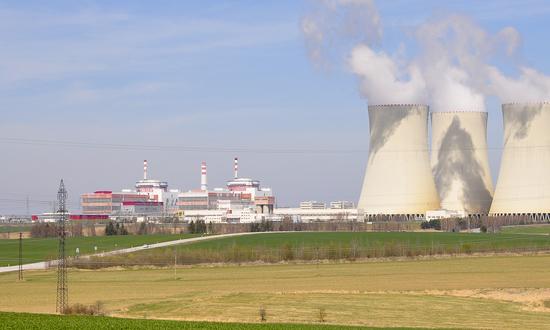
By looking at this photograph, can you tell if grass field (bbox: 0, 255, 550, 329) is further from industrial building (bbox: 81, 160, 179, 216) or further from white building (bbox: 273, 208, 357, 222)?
industrial building (bbox: 81, 160, 179, 216)

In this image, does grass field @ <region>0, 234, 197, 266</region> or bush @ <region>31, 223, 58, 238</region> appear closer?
grass field @ <region>0, 234, 197, 266</region>

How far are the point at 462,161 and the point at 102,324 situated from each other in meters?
60.7

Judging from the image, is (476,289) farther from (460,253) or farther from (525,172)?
(525,172)

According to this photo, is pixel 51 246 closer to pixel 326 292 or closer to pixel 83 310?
pixel 326 292

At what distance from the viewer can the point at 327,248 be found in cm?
5603

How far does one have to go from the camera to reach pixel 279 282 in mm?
37969

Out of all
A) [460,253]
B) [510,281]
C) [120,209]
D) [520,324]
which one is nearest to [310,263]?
[460,253]

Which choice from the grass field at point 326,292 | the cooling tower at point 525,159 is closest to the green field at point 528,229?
the cooling tower at point 525,159

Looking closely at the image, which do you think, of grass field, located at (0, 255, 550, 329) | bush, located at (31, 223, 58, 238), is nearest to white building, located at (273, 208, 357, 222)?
bush, located at (31, 223, 58, 238)

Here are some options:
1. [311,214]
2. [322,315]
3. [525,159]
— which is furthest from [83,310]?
[311,214]

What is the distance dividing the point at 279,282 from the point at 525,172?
34.8 metres

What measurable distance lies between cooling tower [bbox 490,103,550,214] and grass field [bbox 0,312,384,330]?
4802 centimetres

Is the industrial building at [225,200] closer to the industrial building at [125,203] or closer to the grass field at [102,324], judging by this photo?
the industrial building at [125,203]

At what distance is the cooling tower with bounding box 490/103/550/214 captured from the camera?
2687 inches
